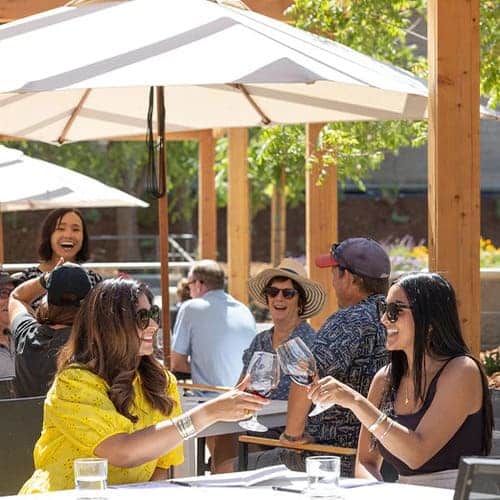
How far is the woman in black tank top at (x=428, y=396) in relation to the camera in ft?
13.0

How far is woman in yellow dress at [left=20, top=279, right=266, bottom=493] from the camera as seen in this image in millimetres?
3750

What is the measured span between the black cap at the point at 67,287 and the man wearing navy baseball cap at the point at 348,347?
3.03 feet

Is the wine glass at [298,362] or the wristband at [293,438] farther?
the wristband at [293,438]

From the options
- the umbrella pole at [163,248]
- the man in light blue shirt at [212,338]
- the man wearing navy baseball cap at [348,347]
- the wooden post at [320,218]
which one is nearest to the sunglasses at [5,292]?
the umbrella pole at [163,248]

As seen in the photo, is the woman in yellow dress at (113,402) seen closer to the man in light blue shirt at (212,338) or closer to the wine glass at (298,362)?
the wine glass at (298,362)

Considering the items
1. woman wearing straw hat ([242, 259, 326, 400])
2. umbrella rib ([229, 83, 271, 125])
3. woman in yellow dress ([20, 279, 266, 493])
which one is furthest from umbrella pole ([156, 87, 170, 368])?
woman in yellow dress ([20, 279, 266, 493])

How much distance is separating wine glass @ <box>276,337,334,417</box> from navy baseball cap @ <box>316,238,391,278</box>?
4.76ft

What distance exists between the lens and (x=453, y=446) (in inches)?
157

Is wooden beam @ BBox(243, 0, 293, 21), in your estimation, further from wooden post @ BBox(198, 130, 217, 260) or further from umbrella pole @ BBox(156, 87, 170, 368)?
wooden post @ BBox(198, 130, 217, 260)

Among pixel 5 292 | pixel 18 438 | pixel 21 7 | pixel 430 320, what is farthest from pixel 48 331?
pixel 21 7

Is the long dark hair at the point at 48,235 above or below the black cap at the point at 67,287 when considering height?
above

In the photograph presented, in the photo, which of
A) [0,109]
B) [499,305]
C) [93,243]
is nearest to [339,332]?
[0,109]

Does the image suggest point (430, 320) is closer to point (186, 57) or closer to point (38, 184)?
point (186, 57)

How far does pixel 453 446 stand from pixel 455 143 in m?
1.50
